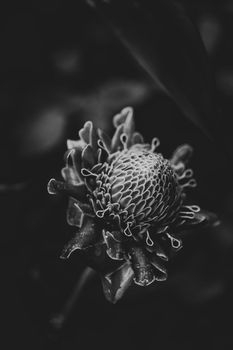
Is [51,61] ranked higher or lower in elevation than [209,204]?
higher

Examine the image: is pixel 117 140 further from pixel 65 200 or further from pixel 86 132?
pixel 65 200

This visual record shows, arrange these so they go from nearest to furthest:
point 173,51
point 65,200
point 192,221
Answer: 1. point 173,51
2. point 192,221
3. point 65,200

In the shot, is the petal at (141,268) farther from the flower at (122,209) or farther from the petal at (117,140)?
the petal at (117,140)

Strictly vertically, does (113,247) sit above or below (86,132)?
below

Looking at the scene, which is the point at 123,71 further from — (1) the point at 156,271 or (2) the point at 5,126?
(1) the point at 156,271

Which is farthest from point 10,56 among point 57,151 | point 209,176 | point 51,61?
point 209,176

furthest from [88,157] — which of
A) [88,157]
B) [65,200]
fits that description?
[65,200]
